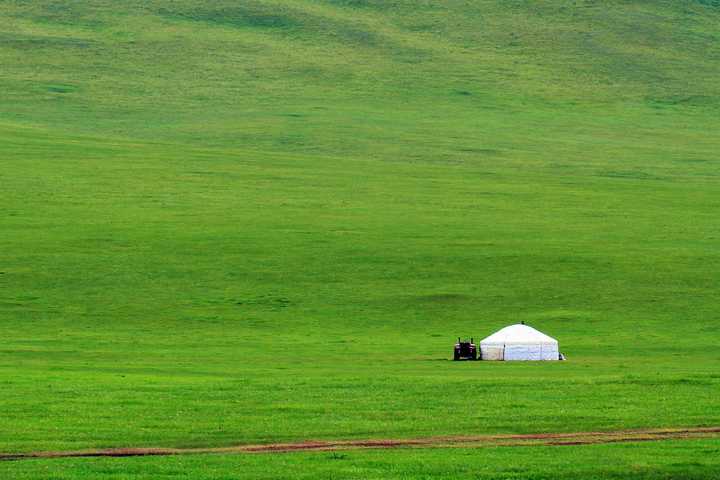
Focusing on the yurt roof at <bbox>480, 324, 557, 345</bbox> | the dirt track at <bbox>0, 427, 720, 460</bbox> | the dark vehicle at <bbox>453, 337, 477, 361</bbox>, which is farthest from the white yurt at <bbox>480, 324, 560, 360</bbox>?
the dirt track at <bbox>0, 427, 720, 460</bbox>

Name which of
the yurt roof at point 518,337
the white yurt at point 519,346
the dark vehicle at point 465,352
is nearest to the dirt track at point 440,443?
the dark vehicle at point 465,352

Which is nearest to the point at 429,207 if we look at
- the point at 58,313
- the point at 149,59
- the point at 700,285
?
the point at 700,285

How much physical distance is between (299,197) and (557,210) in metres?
11.4

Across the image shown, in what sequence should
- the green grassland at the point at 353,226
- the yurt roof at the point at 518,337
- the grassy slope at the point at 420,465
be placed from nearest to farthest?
1. the grassy slope at the point at 420,465
2. the green grassland at the point at 353,226
3. the yurt roof at the point at 518,337

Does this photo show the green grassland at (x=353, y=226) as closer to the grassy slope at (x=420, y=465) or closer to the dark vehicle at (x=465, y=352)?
the grassy slope at (x=420, y=465)

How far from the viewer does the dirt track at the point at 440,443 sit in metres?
18.9

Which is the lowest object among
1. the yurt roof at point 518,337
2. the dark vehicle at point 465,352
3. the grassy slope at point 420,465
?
the grassy slope at point 420,465

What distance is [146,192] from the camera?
64062 mm

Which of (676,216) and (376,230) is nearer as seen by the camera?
(376,230)

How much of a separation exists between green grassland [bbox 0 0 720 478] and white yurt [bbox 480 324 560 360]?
150 cm

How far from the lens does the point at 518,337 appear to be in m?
35.0

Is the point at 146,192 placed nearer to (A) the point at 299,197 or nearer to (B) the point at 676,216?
(A) the point at 299,197

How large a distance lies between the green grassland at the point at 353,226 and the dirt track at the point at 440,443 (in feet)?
2.06

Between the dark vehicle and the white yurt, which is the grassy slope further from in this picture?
the white yurt
